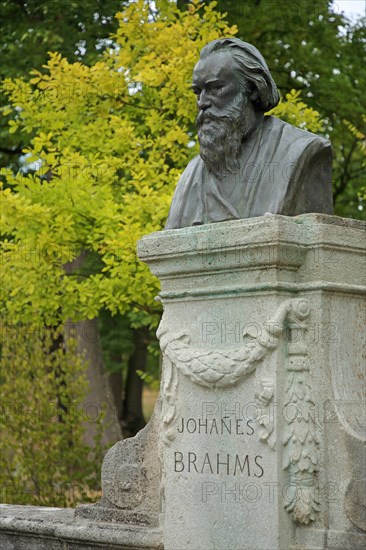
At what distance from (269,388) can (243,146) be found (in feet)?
4.80

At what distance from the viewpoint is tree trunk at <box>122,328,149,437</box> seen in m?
18.5

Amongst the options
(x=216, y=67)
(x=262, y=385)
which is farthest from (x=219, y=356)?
(x=216, y=67)

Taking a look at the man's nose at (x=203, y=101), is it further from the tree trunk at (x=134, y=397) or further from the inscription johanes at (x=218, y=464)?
the tree trunk at (x=134, y=397)

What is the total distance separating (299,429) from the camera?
507 centimetres

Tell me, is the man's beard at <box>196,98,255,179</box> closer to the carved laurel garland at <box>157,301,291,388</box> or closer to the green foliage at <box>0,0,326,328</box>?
the carved laurel garland at <box>157,301,291,388</box>

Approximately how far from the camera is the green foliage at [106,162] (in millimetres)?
9109

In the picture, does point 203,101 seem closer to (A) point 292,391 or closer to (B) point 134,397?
(A) point 292,391

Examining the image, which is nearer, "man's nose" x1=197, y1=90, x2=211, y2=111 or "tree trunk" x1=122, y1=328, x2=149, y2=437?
"man's nose" x1=197, y1=90, x2=211, y2=111

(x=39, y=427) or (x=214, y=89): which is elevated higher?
(x=214, y=89)

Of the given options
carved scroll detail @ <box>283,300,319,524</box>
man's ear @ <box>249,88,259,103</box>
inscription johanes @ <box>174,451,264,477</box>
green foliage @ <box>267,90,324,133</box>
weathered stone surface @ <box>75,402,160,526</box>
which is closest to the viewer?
carved scroll detail @ <box>283,300,319,524</box>

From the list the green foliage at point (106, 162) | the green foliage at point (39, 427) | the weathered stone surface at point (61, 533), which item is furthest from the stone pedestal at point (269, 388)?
the green foliage at point (39, 427)

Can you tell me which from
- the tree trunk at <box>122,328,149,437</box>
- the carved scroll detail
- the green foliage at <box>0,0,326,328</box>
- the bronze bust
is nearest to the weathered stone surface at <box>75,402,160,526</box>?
the carved scroll detail

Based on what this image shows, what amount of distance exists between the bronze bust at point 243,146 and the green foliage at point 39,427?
5.40 meters

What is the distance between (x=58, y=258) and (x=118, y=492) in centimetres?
411
